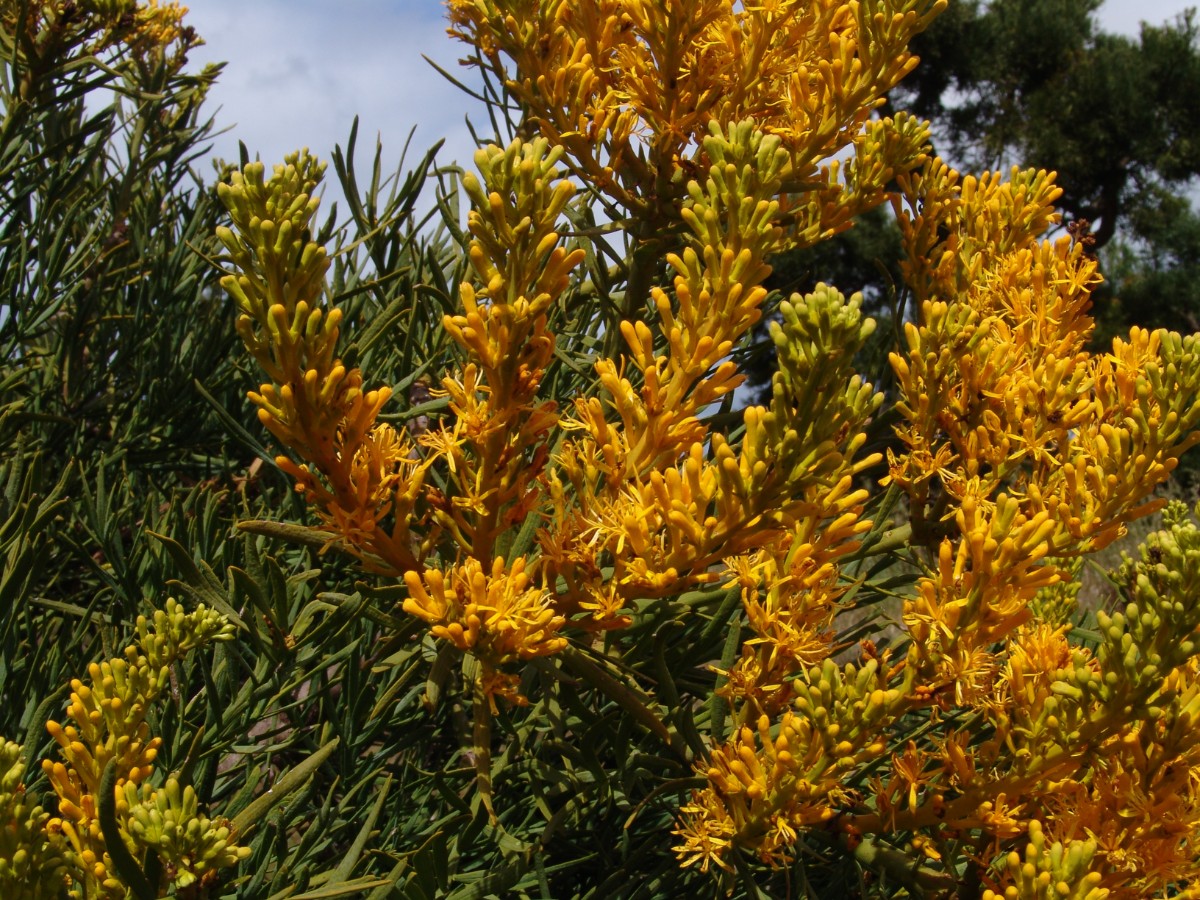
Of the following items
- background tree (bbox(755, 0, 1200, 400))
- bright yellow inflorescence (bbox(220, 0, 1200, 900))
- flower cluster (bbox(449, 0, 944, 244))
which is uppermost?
background tree (bbox(755, 0, 1200, 400))

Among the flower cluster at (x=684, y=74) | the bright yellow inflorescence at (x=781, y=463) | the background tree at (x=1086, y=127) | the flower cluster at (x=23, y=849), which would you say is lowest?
the flower cluster at (x=23, y=849)

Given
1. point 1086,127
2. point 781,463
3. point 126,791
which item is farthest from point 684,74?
point 1086,127

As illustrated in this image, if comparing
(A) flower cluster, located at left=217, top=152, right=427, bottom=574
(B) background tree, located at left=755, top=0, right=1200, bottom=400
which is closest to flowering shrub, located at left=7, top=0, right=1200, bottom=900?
(A) flower cluster, located at left=217, top=152, right=427, bottom=574

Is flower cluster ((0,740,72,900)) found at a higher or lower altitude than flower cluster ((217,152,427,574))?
lower

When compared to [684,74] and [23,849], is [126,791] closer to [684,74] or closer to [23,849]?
[23,849]

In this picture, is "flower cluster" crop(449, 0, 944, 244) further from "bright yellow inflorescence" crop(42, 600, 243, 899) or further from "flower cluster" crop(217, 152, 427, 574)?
"bright yellow inflorescence" crop(42, 600, 243, 899)

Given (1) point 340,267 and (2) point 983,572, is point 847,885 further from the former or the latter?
(1) point 340,267

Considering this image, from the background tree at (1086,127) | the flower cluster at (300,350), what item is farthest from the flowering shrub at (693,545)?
the background tree at (1086,127)

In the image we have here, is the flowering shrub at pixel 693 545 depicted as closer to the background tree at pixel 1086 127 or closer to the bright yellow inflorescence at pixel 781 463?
the bright yellow inflorescence at pixel 781 463

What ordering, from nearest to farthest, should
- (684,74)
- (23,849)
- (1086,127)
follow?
(23,849)
(684,74)
(1086,127)

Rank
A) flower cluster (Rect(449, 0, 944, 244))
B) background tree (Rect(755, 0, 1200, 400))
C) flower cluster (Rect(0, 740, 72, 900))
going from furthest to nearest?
background tree (Rect(755, 0, 1200, 400)) < flower cluster (Rect(449, 0, 944, 244)) < flower cluster (Rect(0, 740, 72, 900))

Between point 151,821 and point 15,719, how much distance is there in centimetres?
47

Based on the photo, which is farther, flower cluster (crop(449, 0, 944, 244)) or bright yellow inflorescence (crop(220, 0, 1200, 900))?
flower cluster (crop(449, 0, 944, 244))

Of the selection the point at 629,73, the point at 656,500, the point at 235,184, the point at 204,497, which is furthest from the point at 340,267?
the point at 656,500
